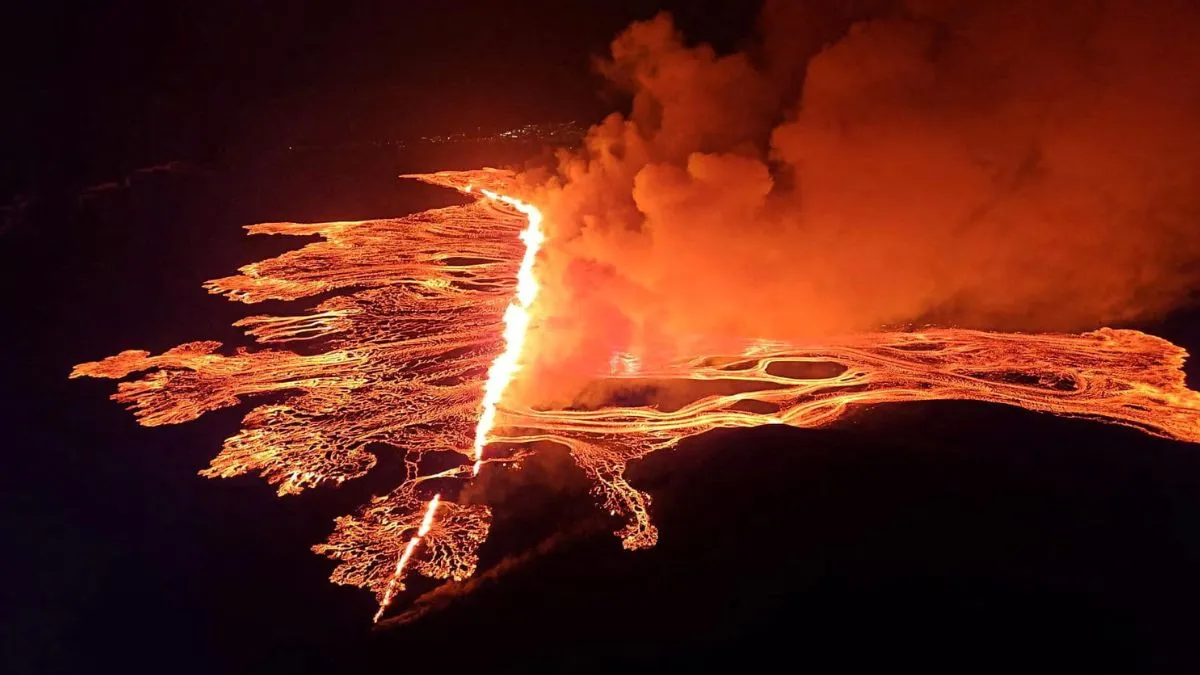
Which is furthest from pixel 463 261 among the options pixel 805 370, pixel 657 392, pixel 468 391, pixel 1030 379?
pixel 1030 379

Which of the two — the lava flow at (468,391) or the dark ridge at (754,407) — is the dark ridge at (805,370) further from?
the dark ridge at (754,407)

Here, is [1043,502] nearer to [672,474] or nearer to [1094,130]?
[672,474]

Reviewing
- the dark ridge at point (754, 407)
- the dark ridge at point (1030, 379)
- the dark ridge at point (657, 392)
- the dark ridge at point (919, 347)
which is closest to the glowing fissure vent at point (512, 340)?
the dark ridge at point (657, 392)

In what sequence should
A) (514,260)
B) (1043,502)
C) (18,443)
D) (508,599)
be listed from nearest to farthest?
(508,599) < (1043,502) < (18,443) < (514,260)

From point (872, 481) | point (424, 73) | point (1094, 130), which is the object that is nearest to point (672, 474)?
point (872, 481)

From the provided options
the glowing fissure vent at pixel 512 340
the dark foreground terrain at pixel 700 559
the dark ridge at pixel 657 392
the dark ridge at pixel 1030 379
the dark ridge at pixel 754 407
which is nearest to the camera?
the dark foreground terrain at pixel 700 559

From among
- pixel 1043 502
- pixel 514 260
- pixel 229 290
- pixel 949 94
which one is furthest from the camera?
pixel 514 260

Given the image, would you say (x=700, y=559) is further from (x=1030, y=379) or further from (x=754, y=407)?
(x=1030, y=379)

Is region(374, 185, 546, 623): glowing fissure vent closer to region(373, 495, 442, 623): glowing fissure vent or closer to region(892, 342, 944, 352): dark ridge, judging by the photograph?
region(373, 495, 442, 623): glowing fissure vent
